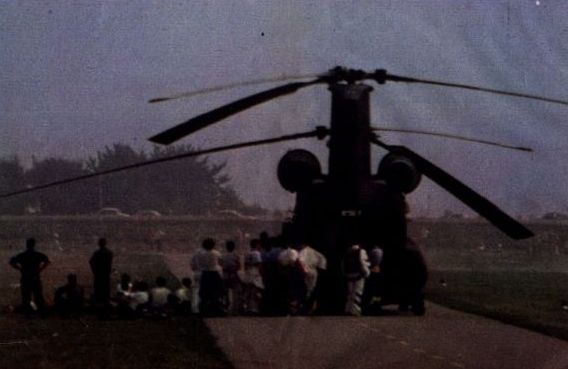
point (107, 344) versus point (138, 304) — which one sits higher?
point (138, 304)

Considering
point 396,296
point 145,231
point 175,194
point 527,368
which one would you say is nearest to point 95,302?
point 396,296

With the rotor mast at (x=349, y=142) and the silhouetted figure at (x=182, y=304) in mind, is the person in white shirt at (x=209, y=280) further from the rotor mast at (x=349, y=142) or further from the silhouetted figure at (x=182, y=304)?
the rotor mast at (x=349, y=142)

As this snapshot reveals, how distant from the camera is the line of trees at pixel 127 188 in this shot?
113125mm

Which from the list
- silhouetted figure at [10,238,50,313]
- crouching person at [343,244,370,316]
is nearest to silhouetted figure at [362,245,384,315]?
crouching person at [343,244,370,316]

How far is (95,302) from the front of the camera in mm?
20062

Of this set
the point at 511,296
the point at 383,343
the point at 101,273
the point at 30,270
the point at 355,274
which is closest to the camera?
the point at 383,343

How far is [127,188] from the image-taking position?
390 feet

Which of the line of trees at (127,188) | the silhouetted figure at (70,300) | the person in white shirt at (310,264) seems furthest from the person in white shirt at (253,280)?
the line of trees at (127,188)

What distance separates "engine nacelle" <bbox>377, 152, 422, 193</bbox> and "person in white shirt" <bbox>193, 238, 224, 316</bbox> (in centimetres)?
310

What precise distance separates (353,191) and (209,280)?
2847 mm

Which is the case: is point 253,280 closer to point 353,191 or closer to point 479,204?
point 353,191

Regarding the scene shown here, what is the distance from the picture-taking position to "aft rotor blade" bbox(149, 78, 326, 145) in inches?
628

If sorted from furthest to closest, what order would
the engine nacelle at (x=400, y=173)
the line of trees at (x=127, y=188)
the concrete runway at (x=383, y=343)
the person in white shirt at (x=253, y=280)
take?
the line of trees at (x=127, y=188)
the person in white shirt at (x=253, y=280)
the engine nacelle at (x=400, y=173)
the concrete runway at (x=383, y=343)

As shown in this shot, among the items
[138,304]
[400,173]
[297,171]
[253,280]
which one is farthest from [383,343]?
[138,304]
